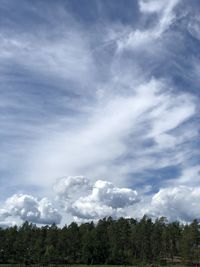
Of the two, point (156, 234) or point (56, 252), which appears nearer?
point (56, 252)

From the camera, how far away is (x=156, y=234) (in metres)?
147

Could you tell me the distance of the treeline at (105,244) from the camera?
436 ft

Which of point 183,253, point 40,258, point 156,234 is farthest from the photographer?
point 156,234

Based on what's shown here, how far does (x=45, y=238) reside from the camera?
153m

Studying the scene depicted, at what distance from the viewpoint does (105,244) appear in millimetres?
142375

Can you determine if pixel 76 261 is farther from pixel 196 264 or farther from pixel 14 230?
pixel 196 264

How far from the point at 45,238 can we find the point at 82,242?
19399 mm

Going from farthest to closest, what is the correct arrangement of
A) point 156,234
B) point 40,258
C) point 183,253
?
point 156,234 → point 40,258 → point 183,253

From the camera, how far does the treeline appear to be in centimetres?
13275

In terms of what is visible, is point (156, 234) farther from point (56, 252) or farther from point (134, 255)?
point (56, 252)

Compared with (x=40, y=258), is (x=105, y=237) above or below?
above

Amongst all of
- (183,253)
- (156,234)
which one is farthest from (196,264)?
(156,234)

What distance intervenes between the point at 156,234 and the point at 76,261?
31.2m

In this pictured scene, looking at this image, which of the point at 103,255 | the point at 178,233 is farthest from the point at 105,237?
the point at 178,233
